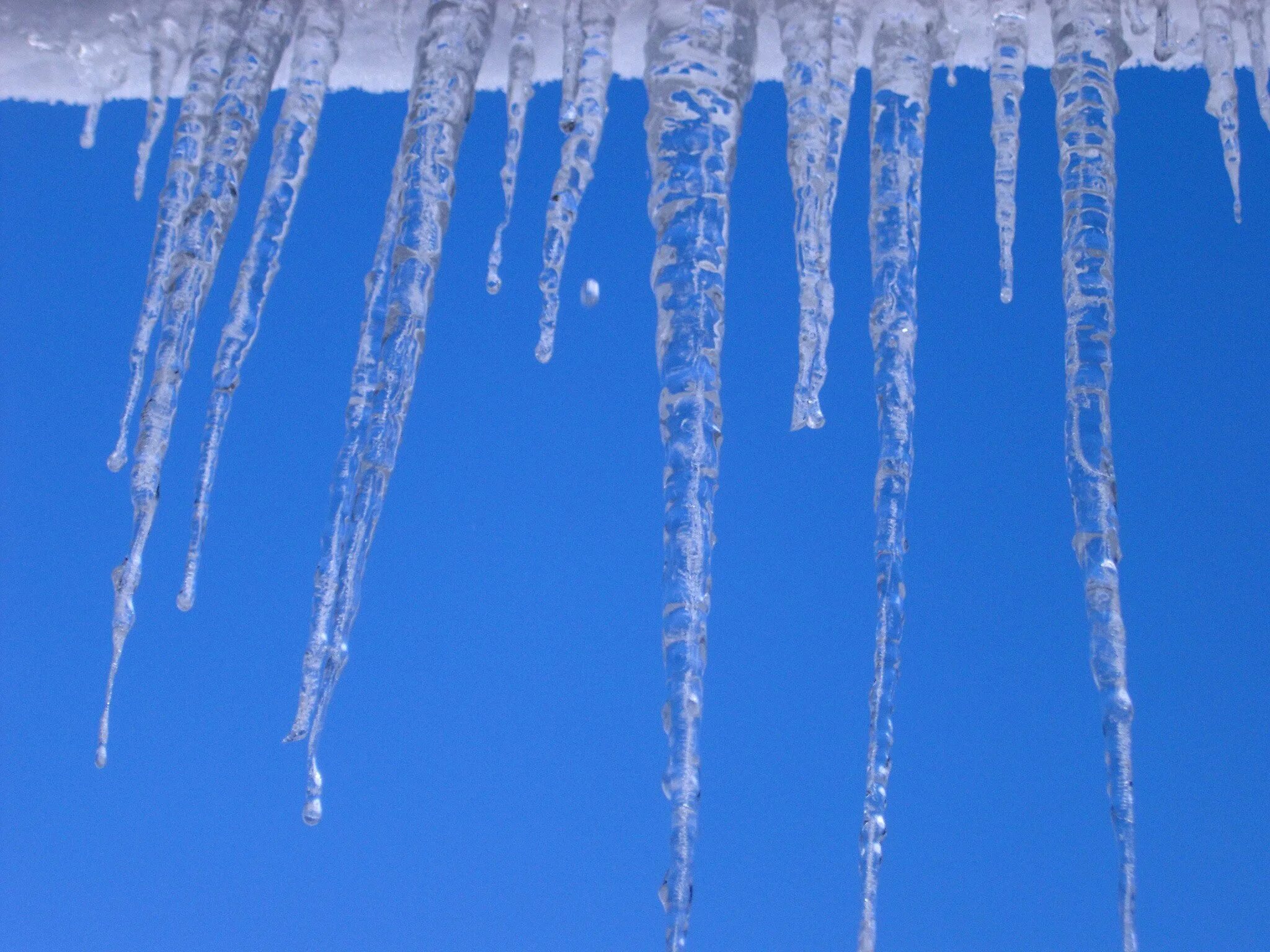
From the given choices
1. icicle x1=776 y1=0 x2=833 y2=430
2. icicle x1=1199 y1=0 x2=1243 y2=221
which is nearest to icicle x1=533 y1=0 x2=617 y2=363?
icicle x1=776 y1=0 x2=833 y2=430

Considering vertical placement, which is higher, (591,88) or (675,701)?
(591,88)

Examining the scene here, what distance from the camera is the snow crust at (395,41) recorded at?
1.25m

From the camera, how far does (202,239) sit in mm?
1274

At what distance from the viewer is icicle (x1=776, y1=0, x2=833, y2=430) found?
121 centimetres

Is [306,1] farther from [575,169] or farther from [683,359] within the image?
[683,359]

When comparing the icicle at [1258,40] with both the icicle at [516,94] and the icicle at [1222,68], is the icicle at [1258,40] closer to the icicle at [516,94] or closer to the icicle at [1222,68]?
the icicle at [1222,68]

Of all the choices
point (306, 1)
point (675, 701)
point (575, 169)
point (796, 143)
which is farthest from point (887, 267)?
point (306, 1)

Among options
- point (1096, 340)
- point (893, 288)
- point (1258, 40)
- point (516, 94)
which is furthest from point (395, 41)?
point (1258, 40)

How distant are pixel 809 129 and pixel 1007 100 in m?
0.22

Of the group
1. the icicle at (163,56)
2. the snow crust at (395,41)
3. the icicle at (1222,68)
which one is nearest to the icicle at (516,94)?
the snow crust at (395,41)

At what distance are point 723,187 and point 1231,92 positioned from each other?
1.79 feet

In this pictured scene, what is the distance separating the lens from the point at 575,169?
4.11 feet

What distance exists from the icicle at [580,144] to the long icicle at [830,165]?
0.22 m

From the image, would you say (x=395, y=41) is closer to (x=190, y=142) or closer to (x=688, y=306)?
(x=190, y=142)
